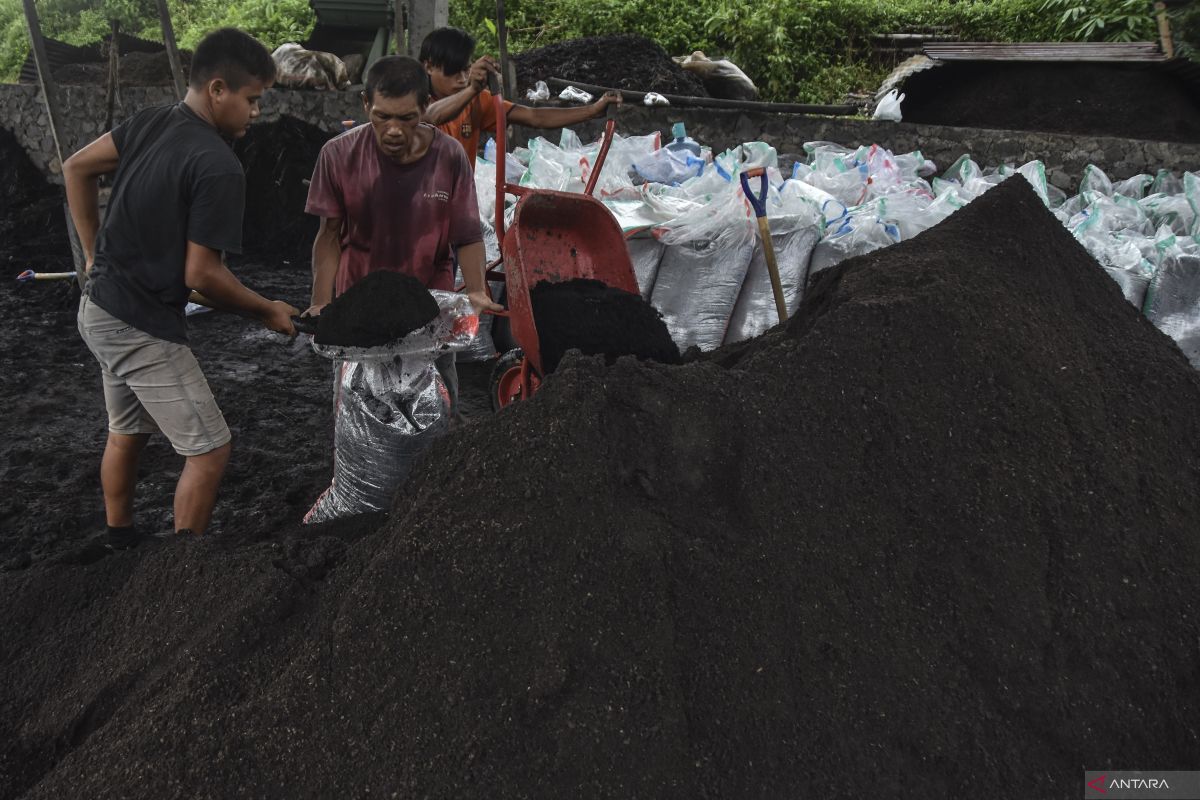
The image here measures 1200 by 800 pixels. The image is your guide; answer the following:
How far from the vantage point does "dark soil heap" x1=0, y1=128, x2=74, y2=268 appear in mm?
7570

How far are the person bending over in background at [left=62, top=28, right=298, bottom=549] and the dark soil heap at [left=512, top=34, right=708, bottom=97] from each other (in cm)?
568

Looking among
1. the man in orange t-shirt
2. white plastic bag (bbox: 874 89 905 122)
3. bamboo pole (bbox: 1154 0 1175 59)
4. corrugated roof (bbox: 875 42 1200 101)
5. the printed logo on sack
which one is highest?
bamboo pole (bbox: 1154 0 1175 59)

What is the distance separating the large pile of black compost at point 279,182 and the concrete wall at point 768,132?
0.51 ft

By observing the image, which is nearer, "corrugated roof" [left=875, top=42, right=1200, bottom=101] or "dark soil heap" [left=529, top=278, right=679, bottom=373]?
"dark soil heap" [left=529, top=278, right=679, bottom=373]

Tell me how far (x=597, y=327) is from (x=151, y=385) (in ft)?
4.42

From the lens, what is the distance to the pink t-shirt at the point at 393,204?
2.84 metres

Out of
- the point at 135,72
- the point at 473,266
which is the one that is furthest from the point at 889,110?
the point at 135,72

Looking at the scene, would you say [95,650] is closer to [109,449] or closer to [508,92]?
[109,449]

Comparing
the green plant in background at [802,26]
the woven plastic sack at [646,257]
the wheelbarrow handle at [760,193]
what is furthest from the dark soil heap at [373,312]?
the green plant in background at [802,26]

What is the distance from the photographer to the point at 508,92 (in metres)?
6.24

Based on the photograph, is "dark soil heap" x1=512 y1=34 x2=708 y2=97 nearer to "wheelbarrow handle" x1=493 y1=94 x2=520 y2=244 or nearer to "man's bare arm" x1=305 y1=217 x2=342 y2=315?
"wheelbarrow handle" x1=493 y1=94 x2=520 y2=244

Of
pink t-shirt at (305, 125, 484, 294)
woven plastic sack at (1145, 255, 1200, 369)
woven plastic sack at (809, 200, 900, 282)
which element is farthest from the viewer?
woven plastic sack at (809, 200, 900, 282)

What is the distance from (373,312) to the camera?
8.27 feet

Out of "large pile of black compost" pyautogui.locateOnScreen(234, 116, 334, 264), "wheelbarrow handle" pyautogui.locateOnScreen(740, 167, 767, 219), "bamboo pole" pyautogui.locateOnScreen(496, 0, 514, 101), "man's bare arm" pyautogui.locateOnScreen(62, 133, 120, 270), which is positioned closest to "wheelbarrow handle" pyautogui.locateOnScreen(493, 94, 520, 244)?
"wheelbarrow handle" pyautogui.locateOnScreen(740, 167, 767, 219)
